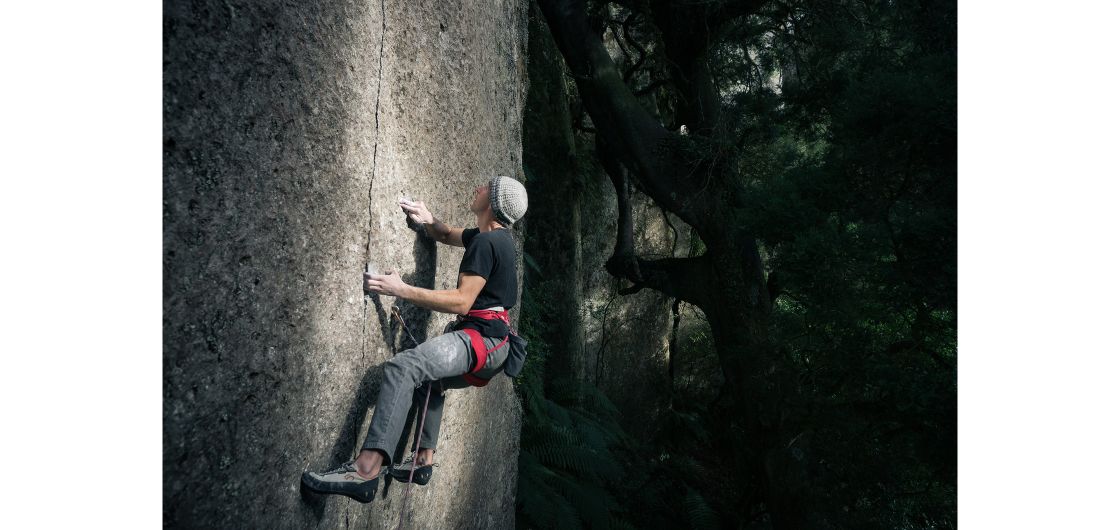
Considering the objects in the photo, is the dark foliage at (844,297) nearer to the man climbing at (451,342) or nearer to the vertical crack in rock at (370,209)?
the man climbing at (451,342)

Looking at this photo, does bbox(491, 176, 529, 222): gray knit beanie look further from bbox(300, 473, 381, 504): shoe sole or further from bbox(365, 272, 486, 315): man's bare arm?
bbox(300, 473, 381, 504): shoe sole

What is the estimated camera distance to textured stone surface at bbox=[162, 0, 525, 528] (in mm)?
1764

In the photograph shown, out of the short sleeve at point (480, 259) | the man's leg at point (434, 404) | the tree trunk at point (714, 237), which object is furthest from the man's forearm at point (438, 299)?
the tree trunk at point (714, 237)

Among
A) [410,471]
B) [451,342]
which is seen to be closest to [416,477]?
[410,471]

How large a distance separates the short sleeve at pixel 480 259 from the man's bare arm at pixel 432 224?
0.35m

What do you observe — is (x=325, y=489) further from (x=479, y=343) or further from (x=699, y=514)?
(x=699, y=514)

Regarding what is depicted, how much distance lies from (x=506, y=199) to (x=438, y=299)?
2.18ft

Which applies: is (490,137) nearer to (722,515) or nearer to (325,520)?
(325,520)

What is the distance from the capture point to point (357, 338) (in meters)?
2.65

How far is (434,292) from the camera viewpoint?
9.00 ft

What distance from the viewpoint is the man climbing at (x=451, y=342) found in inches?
99.3

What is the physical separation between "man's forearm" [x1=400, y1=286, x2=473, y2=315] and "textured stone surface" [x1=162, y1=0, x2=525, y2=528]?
0.21 m

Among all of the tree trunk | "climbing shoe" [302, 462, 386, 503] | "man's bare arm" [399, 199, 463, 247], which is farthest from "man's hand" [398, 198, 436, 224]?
the tree trunk

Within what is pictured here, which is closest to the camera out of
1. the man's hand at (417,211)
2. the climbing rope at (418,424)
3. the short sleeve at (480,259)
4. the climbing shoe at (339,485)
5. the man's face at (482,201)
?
the climbing shoe at (339,485)
